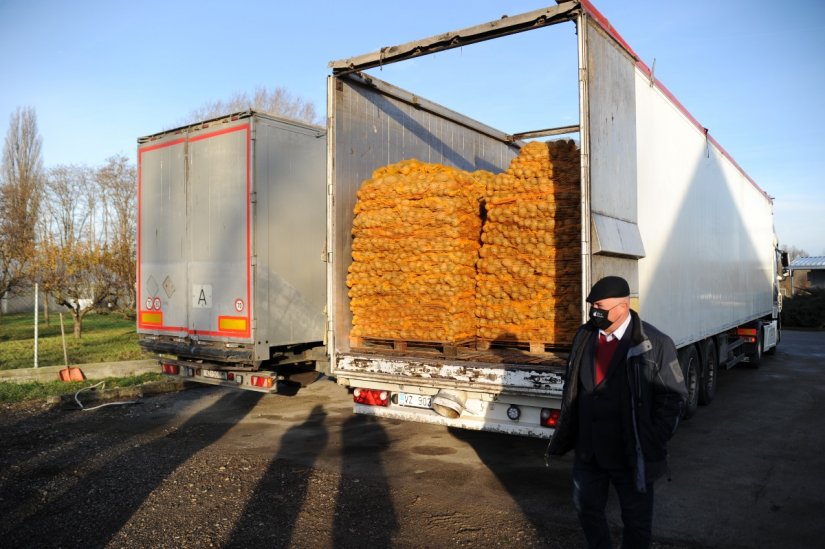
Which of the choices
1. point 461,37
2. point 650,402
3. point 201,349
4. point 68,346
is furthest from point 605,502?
point 68,346

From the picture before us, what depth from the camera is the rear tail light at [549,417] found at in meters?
5.20

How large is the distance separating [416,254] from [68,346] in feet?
43.9

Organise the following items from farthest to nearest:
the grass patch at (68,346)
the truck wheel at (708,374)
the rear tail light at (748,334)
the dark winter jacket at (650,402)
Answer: the grass patch at (68,346)
the rear tail light at (748,334)
the truck wheel at (708,374)
the dark winter jacket at (650,402)

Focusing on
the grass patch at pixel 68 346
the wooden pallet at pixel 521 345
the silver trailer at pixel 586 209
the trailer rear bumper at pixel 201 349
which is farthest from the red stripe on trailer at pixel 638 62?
the grass patch at pixel 68 346

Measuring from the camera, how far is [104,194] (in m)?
26.3

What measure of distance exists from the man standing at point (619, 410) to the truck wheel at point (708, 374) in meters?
5.75

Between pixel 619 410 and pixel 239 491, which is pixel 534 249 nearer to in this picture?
pixel 619 410

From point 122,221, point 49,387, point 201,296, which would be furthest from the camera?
point 122,221

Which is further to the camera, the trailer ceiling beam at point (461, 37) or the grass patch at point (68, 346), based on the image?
the grass patch at point (68, 346)

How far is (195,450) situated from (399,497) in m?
2.62

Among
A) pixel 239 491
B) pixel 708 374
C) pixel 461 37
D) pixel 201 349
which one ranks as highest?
pixel 461 37

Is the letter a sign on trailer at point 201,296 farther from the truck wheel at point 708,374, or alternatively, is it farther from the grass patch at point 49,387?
the truck wheel at point 708,374

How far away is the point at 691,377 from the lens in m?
8.16

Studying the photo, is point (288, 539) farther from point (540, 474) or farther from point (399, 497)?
point (540, 474)
